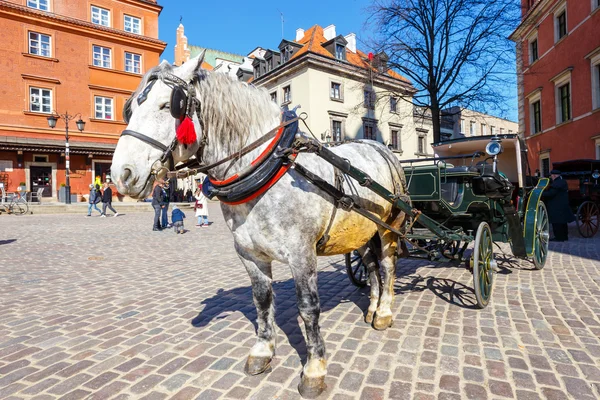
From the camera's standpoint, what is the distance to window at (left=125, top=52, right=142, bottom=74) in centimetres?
2706

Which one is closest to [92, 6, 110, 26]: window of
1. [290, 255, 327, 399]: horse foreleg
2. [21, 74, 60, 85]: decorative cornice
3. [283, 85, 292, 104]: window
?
[21, 74, 60, 85]: decorative cornice

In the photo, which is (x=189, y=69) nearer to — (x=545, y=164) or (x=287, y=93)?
(x=545, y=164)

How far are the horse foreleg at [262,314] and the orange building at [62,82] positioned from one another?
2604 cm

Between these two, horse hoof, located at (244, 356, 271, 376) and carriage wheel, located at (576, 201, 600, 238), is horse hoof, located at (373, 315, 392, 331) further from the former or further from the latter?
carriage wheel, located at (576, 201, 600, 238)

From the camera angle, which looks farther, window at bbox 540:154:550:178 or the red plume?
window at bbox 540:154:550:178

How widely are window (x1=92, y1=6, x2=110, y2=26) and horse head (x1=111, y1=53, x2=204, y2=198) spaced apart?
30798 millimetres

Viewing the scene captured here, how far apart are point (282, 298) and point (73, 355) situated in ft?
7.20

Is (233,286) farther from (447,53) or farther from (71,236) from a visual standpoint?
(447,53)

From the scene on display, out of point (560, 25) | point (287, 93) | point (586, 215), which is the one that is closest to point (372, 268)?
point (586, 215)

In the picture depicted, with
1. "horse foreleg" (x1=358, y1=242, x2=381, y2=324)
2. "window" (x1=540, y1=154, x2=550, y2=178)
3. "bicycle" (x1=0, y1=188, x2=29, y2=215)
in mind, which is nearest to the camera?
"horse foreleg" (x1=358, y1=242, x2=381, y2=324)

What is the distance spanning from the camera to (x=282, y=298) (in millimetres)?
4340

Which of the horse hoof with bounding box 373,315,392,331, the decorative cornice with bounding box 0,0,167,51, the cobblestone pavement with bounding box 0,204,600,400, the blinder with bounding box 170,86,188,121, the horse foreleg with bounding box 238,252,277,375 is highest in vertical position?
the decorative cornice with bounding box 0,0,167,51

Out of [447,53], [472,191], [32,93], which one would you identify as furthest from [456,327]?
[32,93]

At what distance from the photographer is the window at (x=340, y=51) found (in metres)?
30.8
